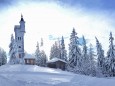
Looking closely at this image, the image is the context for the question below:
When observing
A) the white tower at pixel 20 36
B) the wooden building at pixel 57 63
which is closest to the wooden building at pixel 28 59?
the white tower at pixel 20 36

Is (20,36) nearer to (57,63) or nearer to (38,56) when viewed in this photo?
(57,63)

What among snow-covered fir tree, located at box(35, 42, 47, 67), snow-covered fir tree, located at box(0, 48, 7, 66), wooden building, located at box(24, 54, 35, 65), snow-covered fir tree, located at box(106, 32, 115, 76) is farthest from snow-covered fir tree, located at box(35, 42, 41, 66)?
snow-covered fir tree, located at box(106, 32, 115, 76)

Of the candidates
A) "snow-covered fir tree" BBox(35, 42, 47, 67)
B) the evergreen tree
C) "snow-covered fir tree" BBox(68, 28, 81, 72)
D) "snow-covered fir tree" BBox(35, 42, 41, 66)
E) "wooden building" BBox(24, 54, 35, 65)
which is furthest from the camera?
"snow-covered fir tree" BBox(35, 42, 47, 67)

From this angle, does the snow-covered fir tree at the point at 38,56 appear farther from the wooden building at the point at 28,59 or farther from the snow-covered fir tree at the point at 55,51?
the wooden building at the point at 28,59

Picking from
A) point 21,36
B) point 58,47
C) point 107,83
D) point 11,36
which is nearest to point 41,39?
point 58,47

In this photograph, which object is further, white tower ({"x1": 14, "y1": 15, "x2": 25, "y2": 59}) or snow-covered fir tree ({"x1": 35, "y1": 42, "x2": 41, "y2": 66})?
snow-covered fir tree ({"x1": 35, "y1": 42, "x2": 41, "y2": 66})

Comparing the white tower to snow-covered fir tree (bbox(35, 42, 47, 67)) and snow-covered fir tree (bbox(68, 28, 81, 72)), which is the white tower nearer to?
snow-covered fir tree (bbox(68, 28, 81, 72))

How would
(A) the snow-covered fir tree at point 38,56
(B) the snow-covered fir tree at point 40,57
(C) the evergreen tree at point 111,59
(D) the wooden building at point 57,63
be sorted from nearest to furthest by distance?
(D) the wooden building at point 57,63 < (C) the evergreen tree at point 111,59 < (A) the snow-covered fir tree at point 38,56 < (B) the snow-covered fir tree at point 40,57

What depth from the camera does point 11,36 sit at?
84.9 meters

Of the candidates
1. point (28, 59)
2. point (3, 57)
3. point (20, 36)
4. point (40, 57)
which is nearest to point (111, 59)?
point (28, 59)

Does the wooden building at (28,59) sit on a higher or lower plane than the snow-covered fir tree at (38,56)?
lower

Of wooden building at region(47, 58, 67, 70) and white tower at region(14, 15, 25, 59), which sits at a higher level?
white tower at region(14, 15, 25, 59)

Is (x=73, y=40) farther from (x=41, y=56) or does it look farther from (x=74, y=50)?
(x=41, y=56)

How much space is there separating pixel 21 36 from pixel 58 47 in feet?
107
